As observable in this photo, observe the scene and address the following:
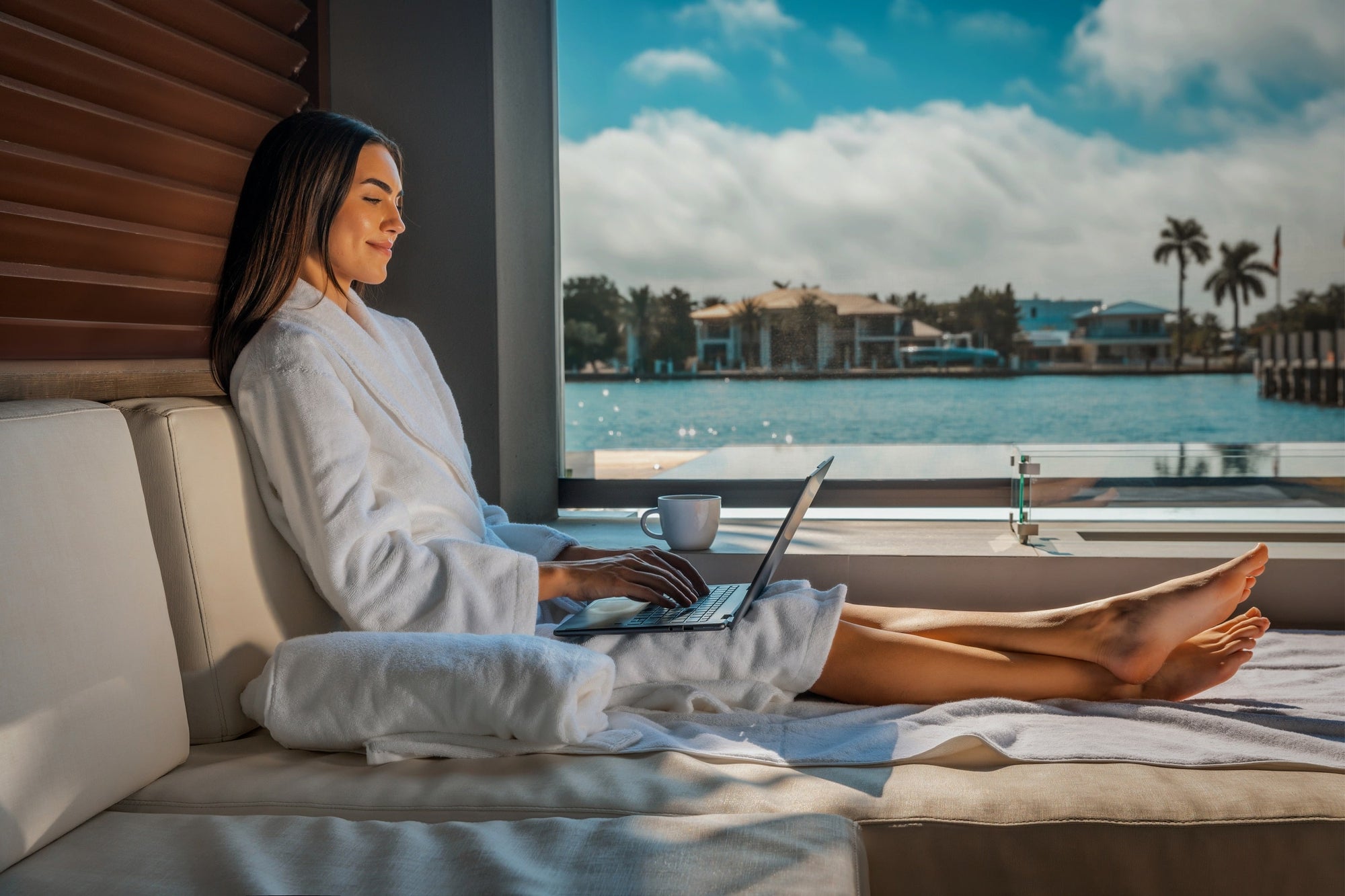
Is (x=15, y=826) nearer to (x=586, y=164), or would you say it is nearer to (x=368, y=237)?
(x=368, y=237)

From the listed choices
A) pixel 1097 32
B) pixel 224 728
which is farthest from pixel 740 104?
pixel 224 728

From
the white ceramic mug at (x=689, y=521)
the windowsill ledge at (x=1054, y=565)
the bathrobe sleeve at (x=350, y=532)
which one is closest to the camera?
the bathrobe sleeve at (x=350, y=532)

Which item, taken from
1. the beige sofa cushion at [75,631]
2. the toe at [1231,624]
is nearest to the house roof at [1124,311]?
the toe at [1231,624]

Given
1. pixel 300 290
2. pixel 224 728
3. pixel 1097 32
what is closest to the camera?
pixel 224 728

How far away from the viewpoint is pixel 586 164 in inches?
113

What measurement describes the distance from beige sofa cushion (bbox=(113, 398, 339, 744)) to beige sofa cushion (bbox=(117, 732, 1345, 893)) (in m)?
0.13

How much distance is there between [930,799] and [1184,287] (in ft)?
6.67

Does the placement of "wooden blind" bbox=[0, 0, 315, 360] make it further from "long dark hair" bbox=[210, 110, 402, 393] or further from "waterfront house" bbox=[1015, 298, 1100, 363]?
"waterfront house" bbox=[1015, 298, 1100, 363]

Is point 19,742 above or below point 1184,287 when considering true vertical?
below

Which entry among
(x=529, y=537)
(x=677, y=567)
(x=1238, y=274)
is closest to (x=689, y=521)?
(x=529, y=537)

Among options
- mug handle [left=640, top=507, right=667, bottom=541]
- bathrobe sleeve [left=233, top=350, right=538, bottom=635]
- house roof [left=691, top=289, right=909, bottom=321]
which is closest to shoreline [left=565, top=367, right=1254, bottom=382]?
house roof [left=691, top=289, right=909, bottom=321]

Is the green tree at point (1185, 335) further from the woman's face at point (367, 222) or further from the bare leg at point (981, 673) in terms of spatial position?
the woman's face at point (367, 222)

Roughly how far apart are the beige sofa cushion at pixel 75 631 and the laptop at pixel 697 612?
0.58 meters

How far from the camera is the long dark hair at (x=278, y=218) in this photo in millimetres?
1570
